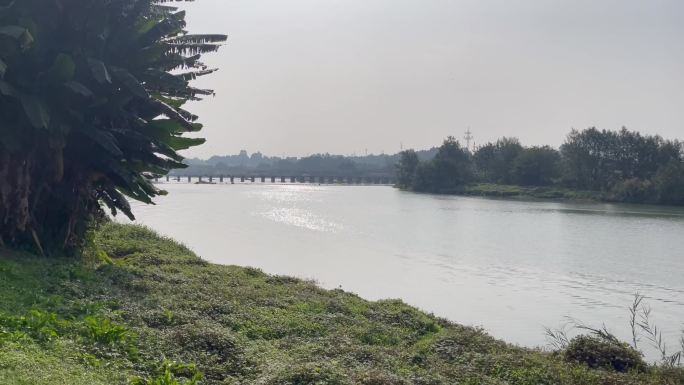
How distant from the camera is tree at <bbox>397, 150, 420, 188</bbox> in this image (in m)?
89.4

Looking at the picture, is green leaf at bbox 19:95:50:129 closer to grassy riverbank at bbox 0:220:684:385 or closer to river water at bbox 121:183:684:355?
grassy riverbank at bbox 0:220:684:385

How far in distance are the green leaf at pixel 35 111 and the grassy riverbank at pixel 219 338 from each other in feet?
7.17

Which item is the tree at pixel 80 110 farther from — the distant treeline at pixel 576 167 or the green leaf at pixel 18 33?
the distant treeline at pixel 576 167

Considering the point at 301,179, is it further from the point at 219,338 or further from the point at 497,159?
the point at 219,338

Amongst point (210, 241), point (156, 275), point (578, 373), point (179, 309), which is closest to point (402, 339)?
point (578, 373)

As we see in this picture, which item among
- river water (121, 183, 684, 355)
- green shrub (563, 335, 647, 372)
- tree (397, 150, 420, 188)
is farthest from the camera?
tree (397, 150, 420, 188)

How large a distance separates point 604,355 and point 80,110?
9.58 m

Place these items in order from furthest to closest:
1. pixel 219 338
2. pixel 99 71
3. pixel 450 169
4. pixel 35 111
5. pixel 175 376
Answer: pixel 450 169 → pixel 99 71 → pixel 35 111 → pixel 219 338 → pixel 175 376

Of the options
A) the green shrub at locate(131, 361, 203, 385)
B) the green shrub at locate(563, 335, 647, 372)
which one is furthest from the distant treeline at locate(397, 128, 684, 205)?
the green shrub at locate(131, 361, 203, 385)

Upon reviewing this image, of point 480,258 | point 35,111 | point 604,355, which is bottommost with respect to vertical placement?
point 480,258

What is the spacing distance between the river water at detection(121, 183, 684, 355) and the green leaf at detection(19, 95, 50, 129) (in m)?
8.89

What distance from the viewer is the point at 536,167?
76.6 meters

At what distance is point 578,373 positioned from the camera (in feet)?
25.6

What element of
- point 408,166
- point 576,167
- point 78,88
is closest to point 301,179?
point 408,166
